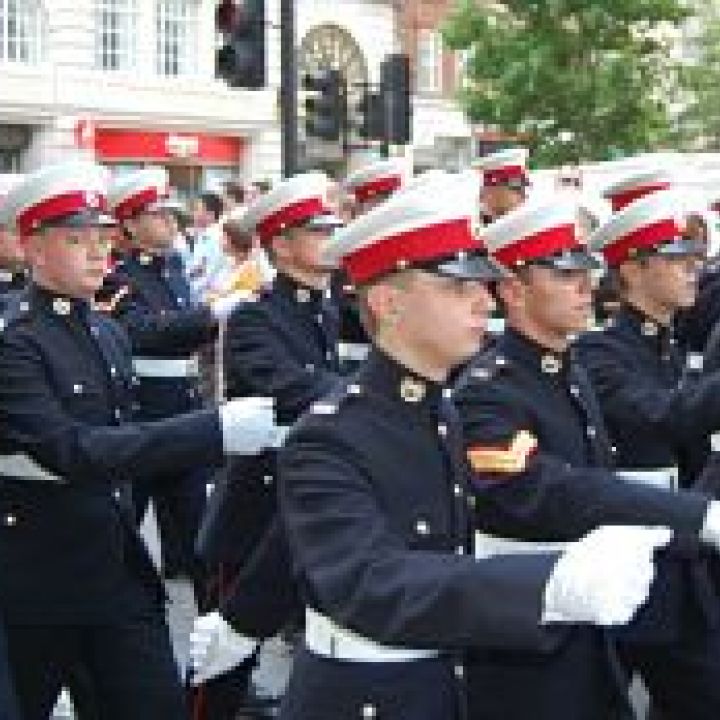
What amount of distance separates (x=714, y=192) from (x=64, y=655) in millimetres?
5743

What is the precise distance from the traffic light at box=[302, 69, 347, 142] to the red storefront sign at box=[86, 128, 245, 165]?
20.0 metres

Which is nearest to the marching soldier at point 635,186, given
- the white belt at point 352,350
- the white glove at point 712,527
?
the white belt at point 352,350

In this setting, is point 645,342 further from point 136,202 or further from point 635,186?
point 136,202

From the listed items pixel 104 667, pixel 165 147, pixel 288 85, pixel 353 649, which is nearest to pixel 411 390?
pixel 353 649

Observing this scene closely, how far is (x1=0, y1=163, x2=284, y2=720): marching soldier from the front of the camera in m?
5.41

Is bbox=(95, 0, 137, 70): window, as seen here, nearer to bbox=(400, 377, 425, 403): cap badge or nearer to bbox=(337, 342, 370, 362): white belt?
bbox=(337, 342, 370, 362): white belt

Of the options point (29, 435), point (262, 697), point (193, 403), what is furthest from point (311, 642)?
point (193, 403)

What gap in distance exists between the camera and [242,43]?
14.1 meters

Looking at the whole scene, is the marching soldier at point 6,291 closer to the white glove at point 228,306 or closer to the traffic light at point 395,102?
the white glove at point 228,306

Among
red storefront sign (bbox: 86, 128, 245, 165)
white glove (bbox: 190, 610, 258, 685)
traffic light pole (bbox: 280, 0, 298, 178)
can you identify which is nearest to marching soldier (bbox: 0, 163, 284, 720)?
white glove (bbox: 190, 610, 258, 685)

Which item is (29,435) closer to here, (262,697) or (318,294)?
(318,294)

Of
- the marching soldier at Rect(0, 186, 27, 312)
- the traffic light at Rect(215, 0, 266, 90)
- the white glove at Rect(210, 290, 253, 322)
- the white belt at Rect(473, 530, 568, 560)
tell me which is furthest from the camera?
the traffic light at Rect(215, 0, 266, 90)

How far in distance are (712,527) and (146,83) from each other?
3287 centimetres

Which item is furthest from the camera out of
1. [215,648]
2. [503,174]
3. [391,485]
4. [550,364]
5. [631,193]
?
[503,174]
